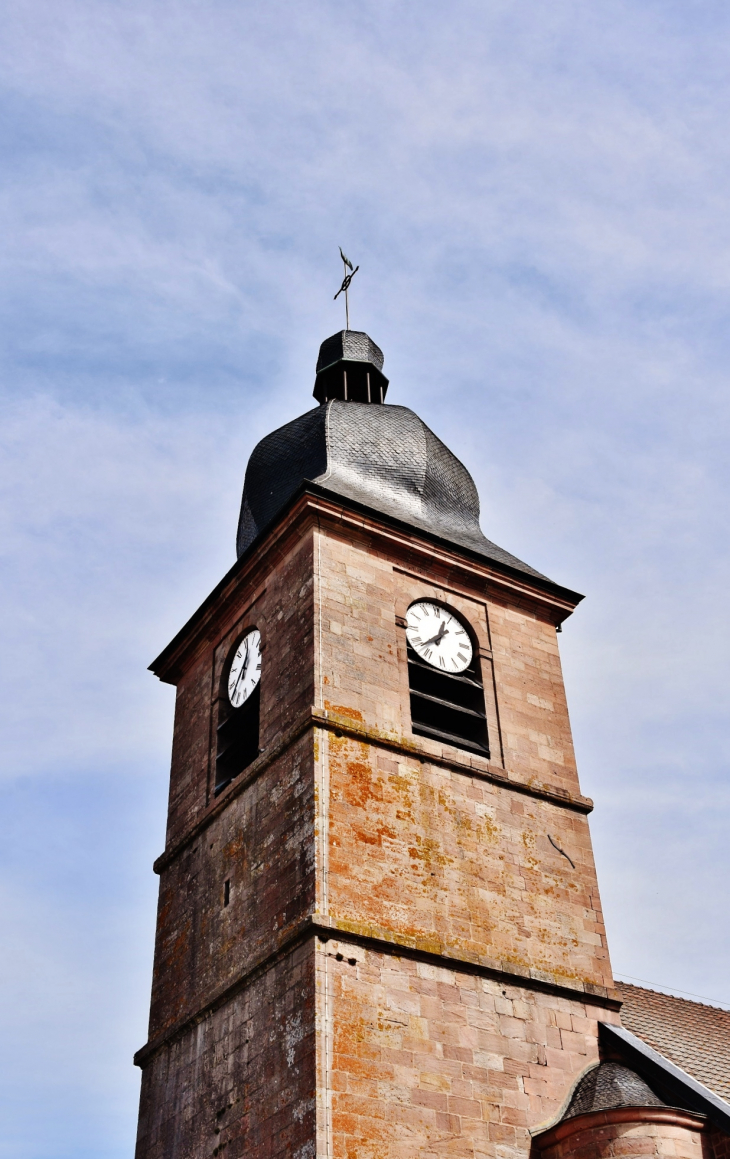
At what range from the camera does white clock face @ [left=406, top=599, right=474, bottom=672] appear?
608 inches

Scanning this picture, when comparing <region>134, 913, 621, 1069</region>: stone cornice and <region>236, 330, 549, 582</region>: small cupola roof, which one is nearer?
<region>134, 913, 621, 1069</region>: stone cornice

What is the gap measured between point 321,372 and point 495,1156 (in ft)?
37.6

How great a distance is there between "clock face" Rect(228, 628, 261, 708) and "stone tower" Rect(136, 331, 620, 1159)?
0.04 meters

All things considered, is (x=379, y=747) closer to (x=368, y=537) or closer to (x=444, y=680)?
(x=444, y=680)

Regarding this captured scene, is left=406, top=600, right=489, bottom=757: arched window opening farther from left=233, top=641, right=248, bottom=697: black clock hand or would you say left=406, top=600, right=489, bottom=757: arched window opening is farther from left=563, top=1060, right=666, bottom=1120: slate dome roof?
left=563, top=1060, right=666, bottom=1120: slate dome roof

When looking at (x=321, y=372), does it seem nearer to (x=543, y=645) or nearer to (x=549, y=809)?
(x=543, y=645)

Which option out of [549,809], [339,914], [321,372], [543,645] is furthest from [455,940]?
[321,372]

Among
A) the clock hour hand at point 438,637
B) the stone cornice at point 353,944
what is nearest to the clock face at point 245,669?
the clock hour hand at point 438,637

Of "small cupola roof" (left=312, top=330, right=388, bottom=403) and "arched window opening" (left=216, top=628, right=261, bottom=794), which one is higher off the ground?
"small cupola roof" (left=312, top=330, right=388, bottom=403)

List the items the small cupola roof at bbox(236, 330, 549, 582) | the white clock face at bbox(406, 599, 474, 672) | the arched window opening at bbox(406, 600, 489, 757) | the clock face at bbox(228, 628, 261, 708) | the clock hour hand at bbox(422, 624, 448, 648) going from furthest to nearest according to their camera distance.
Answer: the small cupola roof at bbox(236, 330, 549, 582) < the clock face at bbox(228, 628, 261, 708) < the clock hour hand at bbox(422, 624, 448, 648) < the white clock face at bbox(406, 599, 474, 672) < the arched window opening at bbox(406, 600, 489, 757)

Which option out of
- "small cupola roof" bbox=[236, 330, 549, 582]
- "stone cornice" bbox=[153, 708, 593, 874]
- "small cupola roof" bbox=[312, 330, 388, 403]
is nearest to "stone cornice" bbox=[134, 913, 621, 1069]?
"stone cornice" bbox=[153, 708, 593, 874]

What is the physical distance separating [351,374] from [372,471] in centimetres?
312

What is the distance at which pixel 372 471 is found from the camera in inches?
680

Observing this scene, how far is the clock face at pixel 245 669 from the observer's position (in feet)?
51.9
